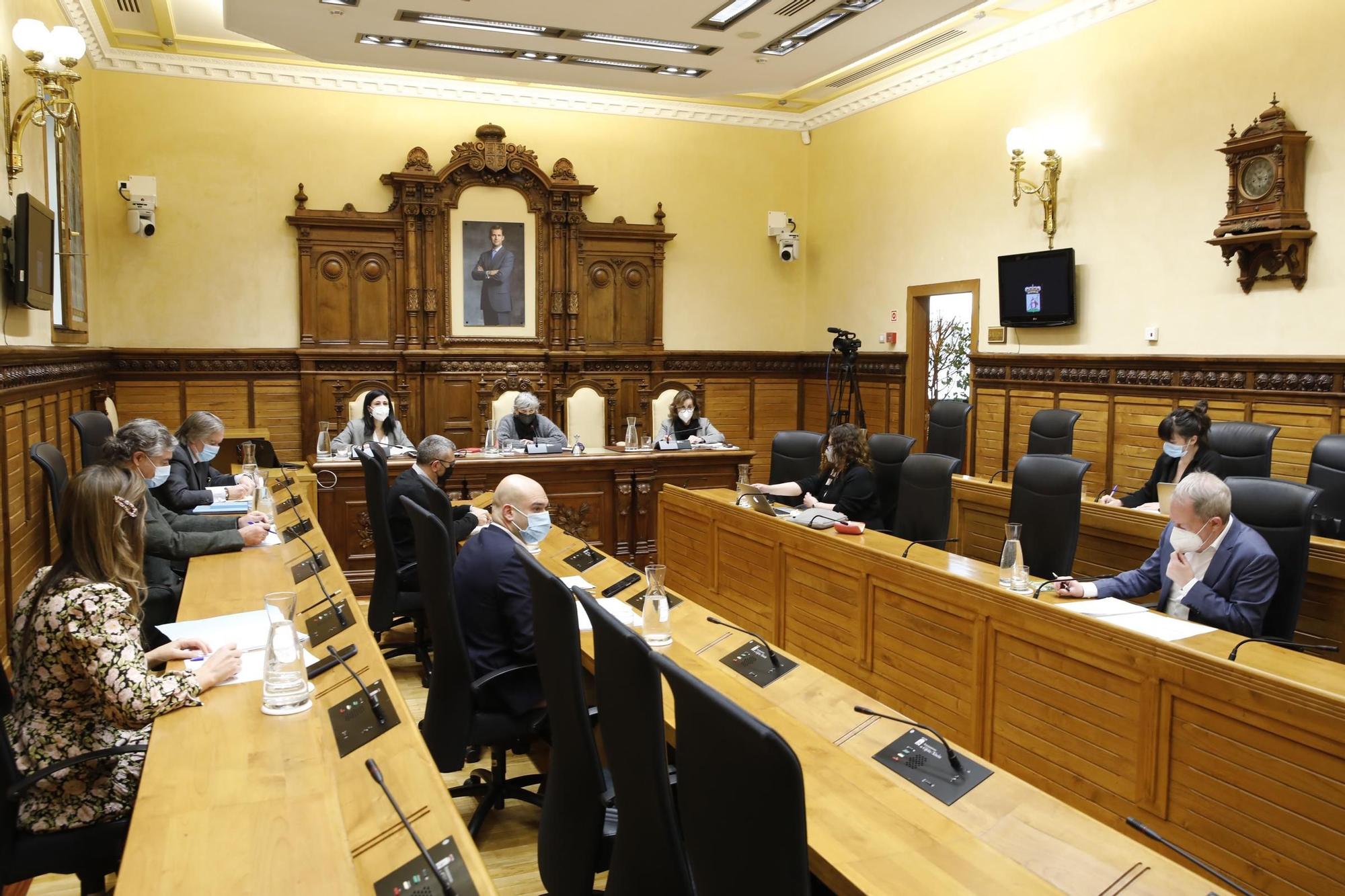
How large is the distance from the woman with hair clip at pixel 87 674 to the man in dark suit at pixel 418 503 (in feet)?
7.74

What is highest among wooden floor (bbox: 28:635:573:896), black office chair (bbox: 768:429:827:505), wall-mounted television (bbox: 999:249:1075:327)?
wall-mounted television (bbox: 999:249:1075:327)

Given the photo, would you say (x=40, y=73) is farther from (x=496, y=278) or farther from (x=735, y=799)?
(x=735, y=799)

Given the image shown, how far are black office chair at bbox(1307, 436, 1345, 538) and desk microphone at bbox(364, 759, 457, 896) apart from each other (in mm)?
4510

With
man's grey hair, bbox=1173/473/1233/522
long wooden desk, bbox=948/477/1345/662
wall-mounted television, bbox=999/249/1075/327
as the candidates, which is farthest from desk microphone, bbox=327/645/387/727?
wall-mounted television, bbox=999/249/1075/327

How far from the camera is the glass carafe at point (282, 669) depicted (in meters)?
2.17

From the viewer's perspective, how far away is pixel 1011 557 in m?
3.45

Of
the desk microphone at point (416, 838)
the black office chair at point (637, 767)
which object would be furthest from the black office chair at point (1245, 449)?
the desk microphone at point (416, 838)

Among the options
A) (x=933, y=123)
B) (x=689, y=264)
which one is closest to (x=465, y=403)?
(x=689, y=264)

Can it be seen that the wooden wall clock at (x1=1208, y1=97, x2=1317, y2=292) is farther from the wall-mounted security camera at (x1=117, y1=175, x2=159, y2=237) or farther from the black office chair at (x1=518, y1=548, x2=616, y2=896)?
the wall-mounted security camera at (x1=117, y1=175, x2=159, y2=237)

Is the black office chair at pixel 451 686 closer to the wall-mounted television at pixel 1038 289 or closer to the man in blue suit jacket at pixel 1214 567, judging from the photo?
the man in blue suit jacket at pixel 1214 567

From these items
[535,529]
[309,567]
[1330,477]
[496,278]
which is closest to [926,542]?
[1330,477]

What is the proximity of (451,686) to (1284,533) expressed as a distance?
312 cm

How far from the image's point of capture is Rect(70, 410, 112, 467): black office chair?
5.76 m

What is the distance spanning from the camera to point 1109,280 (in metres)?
7.53
